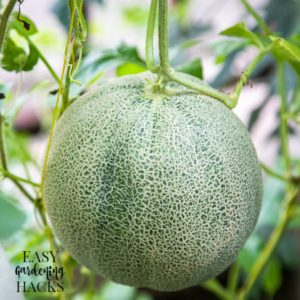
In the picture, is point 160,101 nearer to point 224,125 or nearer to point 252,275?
point 224,125

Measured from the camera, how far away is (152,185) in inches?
24.8

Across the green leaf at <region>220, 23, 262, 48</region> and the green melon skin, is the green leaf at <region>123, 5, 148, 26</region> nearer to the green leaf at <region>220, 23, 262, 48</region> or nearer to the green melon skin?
the green leaf at <region>220, 23, 262, 48</region>

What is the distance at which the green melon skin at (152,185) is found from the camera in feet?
2.08

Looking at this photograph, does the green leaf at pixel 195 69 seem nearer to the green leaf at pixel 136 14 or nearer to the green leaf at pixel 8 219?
the green leaf at pixel 8 219

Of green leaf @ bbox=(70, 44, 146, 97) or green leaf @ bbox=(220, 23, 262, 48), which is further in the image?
green leaf @ bbox=(70, 44, 146, 97)

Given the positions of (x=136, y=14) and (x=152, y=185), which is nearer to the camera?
(x=152, y=185)

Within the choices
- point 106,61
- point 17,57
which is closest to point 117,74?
point 106,61

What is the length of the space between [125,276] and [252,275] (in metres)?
0.53

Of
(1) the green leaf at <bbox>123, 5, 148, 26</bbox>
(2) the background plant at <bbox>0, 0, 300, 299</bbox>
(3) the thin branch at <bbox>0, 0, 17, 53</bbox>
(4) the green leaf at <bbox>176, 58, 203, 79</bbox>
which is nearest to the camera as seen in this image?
(3) the thin branch at <bbox>0, 0, 17, 53</bbox>

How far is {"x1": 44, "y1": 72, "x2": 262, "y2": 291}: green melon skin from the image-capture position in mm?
635

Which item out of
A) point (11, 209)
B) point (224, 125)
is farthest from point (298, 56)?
A: point (11, 209)

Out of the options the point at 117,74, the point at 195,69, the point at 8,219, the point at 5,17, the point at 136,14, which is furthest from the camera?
the point at 136,14

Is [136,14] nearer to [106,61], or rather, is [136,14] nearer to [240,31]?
[106,61]

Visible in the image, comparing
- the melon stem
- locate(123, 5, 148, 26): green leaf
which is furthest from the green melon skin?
locate(123, 5, 148, 26): green leaf
